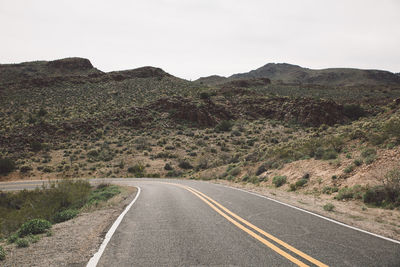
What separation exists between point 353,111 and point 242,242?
55.6m

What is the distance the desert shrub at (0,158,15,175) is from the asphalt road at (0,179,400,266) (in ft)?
102

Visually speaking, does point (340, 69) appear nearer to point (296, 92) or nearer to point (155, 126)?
point (296, 92)

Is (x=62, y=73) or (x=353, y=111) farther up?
(x=62, y=73)

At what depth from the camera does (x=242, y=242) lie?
4812 millimetres

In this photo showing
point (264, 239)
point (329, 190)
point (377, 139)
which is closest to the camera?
point (264, 239)

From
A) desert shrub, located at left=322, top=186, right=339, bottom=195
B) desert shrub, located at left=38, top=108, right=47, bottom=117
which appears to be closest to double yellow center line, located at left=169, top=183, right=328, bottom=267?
desert shrub, located at left=322, top=186, right=339, bottom=195

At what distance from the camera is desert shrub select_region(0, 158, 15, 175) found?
96.1ft

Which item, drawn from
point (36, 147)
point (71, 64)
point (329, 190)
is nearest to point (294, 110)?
point (329, 190)

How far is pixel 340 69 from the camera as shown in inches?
6078

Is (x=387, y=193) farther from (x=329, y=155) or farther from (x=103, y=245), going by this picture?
(x=103, y=245)

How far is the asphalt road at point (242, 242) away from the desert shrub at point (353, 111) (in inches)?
2008

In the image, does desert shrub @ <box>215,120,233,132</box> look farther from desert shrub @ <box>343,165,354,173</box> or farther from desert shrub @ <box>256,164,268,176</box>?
desert shrub @ <box>343,165,354,173</box>

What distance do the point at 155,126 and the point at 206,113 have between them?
12.3m

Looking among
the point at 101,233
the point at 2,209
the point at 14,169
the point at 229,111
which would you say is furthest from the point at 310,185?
the point at 229,111
